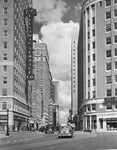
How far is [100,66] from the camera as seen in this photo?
91.5 metres

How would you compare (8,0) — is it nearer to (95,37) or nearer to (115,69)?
(95,37)

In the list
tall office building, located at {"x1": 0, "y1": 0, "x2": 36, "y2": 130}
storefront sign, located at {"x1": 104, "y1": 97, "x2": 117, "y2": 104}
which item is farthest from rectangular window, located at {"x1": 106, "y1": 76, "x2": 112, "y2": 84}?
tall office building, located at {"x1": 0, "y1": 0, "x2": 36, "y2": 130}

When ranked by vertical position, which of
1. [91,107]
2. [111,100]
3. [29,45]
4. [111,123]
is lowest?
[111,123]

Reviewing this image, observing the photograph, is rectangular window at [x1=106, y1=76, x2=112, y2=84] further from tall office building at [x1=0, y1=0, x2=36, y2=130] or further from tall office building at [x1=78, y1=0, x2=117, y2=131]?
tall office building at [x1=0, y1=0, x2=36, y2=130]

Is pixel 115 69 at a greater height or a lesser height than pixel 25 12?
lesser

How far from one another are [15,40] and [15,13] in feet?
29.8

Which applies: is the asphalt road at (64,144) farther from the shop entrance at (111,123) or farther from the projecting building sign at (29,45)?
the projecting building sign at (29,45)

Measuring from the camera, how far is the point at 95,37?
94.2m

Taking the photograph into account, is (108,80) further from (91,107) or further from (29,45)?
(29,45)

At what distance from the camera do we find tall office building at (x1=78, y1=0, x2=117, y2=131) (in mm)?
87312

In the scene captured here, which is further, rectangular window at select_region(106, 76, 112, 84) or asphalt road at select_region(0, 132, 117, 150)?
rectangular window at select_region(106, 76, 112, 84)

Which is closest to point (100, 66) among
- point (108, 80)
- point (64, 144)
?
point (108, 80)

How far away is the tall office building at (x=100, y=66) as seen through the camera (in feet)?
286

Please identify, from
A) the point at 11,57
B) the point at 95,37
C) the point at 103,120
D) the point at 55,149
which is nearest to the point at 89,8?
the point at 95,37
